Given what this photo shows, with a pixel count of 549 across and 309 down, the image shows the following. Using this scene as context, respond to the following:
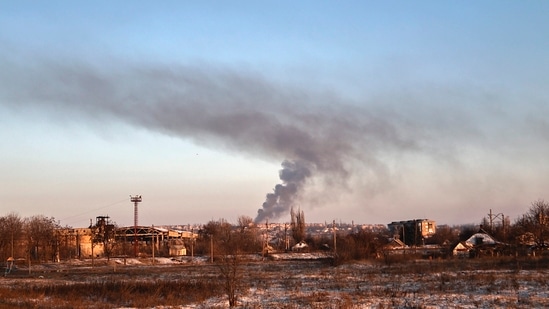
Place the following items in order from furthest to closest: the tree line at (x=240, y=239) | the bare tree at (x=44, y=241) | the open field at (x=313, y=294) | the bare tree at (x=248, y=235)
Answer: the bare tree at (x=248, y=235) → the bare tree at (x=44, y=241) → the tree line at (x=240, y=239) → the open field at (x=313, y=294)

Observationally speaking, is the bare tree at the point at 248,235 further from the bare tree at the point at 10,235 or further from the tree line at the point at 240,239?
the bare tree at the point at 10,235

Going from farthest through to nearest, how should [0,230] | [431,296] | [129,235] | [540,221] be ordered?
[129,235] → [0,230] → [540,221] → [431,296]

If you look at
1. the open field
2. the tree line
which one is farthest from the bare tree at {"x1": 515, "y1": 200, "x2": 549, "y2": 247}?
the open field

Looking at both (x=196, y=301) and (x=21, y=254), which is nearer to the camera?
(x=196, y=301)

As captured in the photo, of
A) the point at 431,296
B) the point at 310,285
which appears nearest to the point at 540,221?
the point at 310,285

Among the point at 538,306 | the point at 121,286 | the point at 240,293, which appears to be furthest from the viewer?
the point at 121,286

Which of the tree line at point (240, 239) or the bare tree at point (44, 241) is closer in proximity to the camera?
the tree line at point (240, 239)

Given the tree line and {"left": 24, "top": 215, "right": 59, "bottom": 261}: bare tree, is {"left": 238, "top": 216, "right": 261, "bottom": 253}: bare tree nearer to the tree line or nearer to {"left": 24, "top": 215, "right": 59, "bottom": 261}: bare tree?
the tree line

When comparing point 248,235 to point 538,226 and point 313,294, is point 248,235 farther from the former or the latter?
point 313,294

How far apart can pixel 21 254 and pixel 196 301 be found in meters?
60.0

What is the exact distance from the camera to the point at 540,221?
6022 centimetres

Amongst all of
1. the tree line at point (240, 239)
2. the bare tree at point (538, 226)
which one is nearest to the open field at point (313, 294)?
the tree line at point (240, 239)

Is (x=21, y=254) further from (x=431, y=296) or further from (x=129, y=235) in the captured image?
(x=431, y=296)

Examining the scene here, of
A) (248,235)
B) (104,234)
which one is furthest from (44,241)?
(248,235)
